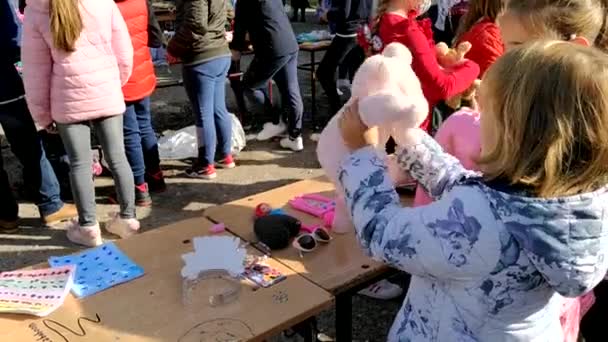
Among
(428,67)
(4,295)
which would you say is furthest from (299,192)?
(4,295)

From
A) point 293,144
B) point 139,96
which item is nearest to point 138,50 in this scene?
point 139,96

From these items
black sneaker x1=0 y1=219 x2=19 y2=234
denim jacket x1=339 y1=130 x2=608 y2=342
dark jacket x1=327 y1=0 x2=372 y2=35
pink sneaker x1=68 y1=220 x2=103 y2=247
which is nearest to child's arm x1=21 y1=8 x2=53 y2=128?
pink sneaker x1=68 y1=220 x2=103 y2=247

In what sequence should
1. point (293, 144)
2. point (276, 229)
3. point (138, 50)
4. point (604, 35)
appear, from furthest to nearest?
point (293, 144), point (138, 50), point (604, 35), point (276, 229)

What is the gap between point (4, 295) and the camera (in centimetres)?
154

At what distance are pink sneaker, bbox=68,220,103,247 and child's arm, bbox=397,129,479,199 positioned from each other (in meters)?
1.94

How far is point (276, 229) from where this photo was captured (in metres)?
1.78

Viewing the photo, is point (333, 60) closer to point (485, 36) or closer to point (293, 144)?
point (293, 144)

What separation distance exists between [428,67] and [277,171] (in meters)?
2.05

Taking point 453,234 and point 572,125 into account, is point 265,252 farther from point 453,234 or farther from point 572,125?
point 572,125

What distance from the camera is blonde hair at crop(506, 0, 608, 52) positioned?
180 cm

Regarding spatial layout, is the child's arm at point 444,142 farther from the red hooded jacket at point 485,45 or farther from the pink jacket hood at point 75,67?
the pink jacket hood at point 75,67

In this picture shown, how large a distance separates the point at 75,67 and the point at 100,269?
1337mm

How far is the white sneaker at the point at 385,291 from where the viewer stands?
2670 millimetres

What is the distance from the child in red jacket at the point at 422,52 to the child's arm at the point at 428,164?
66 cm
